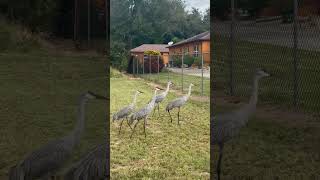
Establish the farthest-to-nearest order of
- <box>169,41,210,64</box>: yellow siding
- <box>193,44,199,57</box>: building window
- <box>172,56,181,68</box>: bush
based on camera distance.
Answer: <box>172,56,181,68</box>: bush
<box>193,44,199,57</box>: building window
<box>169,41,210,64</box>: yellow siding

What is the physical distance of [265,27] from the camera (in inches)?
105

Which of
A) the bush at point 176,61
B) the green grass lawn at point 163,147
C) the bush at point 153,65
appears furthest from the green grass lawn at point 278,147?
the bush at point 153,65

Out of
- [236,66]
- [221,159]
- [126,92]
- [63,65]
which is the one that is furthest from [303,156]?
[126,92]

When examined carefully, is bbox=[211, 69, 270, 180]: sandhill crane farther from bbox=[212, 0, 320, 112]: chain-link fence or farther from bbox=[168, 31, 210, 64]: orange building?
bbox=[168, 31, 210, 64]: orange building

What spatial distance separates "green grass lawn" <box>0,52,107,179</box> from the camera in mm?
2570

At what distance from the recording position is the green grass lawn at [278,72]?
8.55 ft

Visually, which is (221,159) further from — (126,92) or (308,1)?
(126,92)

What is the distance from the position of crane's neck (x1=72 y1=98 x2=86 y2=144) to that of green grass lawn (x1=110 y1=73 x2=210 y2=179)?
1.85 meters

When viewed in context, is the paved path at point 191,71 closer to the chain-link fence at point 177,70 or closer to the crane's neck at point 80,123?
the chain-link fence at point 177,70

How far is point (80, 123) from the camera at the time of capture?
2.60 metres

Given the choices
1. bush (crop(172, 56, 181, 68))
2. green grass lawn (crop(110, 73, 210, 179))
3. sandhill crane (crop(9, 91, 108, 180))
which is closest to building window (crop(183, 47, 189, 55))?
bush (crop(172, 56, 181, 68))

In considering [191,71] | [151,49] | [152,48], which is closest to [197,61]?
[191,71]

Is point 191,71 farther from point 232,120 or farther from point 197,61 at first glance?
point 232,120

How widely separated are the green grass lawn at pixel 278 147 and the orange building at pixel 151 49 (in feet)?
19.2
